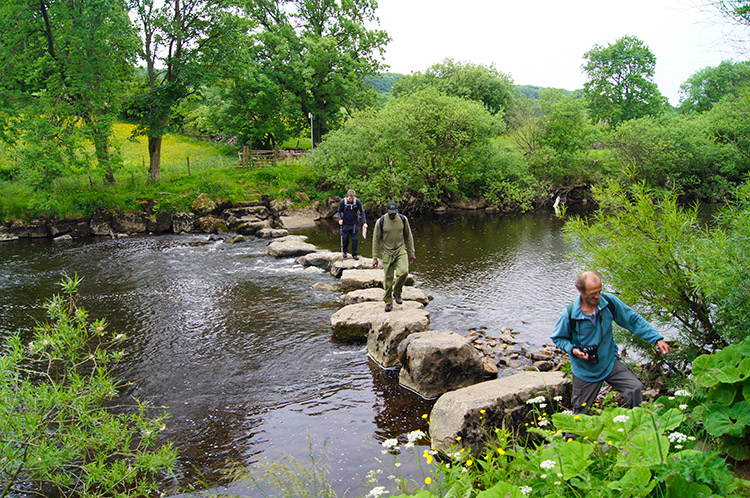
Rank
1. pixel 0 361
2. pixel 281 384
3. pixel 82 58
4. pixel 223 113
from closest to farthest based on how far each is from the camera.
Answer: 1. pixel 0 361
2. pixel 281 384
3. pixel 82 58
4. pixel 223 113

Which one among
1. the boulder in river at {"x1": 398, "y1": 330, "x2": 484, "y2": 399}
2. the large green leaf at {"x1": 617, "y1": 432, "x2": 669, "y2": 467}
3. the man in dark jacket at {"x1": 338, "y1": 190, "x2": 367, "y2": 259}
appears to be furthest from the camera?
the man in dark jacket at {"x1": 338, "y1": 190, "x2": 367, "y2": 259}

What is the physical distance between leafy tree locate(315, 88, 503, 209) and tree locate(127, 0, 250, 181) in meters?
9.48

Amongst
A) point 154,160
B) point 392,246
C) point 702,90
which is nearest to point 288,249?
point 392,246

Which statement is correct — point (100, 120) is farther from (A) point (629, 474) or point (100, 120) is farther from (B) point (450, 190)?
(A) point (629, 474)

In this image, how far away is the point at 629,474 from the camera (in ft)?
11.7

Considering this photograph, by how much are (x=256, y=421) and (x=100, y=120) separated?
2657cm

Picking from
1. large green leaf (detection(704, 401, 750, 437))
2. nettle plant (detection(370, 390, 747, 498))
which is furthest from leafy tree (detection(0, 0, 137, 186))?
large green leaf (detection(704, 401, 750, 437))

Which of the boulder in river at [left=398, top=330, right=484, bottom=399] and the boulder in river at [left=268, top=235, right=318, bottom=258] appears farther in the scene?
the boulder in river at [left=268, top=235, right=318, bottom=258]

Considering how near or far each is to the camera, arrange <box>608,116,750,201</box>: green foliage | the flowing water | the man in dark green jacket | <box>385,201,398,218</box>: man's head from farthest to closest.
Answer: <box>608,116,750,201</box>: green foliage
the man in dark green jacket
<box>385,201,398,218</box>: man's head
the flowing water

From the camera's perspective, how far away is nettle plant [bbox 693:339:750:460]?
170 inches

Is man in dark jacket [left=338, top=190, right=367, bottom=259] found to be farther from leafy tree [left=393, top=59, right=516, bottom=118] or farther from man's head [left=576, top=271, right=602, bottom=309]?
leafy tree [left=393, top=59, right=516, bottom=118]

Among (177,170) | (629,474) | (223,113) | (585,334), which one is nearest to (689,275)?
(585,334)

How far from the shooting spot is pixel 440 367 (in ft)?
27.3

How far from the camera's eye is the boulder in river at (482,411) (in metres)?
6.44
